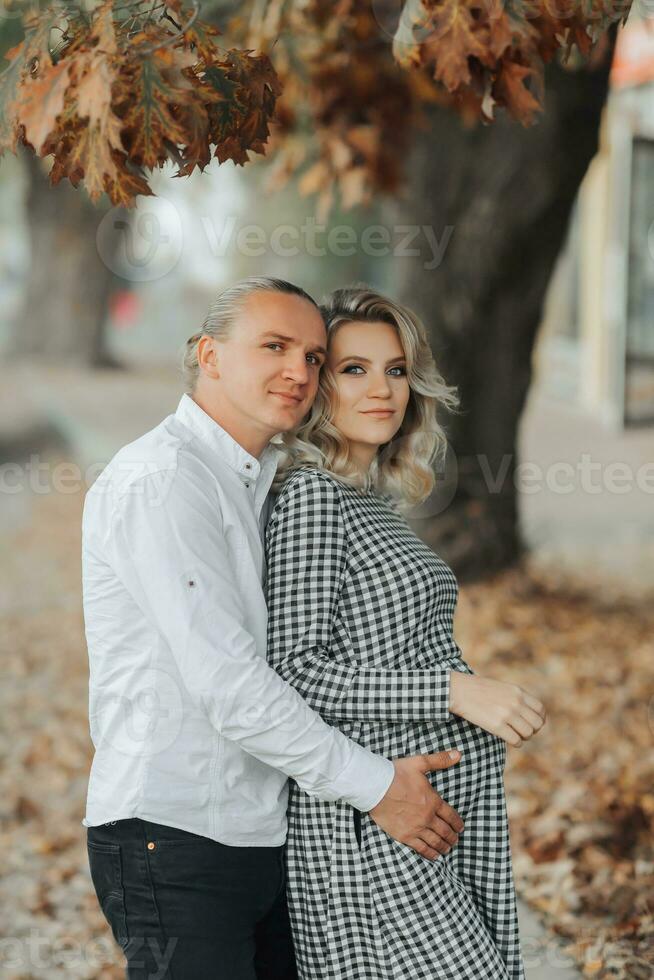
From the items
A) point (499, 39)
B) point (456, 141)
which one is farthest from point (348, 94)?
point (499, 39)

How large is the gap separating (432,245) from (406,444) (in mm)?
3923

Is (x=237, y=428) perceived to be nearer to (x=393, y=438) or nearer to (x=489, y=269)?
(x=393, y=438)

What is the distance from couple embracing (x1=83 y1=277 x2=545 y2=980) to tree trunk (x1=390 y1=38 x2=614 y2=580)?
4046 millimetres

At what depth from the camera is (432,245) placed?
6.17 m

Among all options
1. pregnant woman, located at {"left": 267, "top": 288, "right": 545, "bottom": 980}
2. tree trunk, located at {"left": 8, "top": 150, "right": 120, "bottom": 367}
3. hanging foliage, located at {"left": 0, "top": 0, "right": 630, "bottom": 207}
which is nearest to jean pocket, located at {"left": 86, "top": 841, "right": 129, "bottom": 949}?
pregnant woman, located at {"left": 267, "top": 288, "right": 545, "bottom": 980}

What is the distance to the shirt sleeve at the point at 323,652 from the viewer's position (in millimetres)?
2031

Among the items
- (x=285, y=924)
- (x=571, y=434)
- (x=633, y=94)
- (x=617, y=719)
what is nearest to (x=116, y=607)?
(x=285, y=924)

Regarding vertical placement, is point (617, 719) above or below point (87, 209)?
below

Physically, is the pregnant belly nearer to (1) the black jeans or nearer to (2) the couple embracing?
(2) the couple embracing

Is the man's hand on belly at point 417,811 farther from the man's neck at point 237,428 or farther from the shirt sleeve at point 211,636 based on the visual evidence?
the man's neck at point 237,428

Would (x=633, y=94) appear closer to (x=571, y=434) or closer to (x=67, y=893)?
(x=571, y=434)

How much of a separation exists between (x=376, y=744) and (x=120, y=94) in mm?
1257

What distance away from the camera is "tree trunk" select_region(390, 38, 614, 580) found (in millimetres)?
5785

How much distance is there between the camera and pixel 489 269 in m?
6.17
